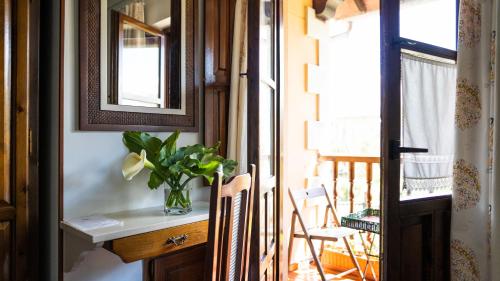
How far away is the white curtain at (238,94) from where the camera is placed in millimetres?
2121

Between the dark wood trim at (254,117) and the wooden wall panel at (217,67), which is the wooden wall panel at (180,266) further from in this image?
the wooden wall panel at (217,67)

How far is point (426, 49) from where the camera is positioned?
1.76 m

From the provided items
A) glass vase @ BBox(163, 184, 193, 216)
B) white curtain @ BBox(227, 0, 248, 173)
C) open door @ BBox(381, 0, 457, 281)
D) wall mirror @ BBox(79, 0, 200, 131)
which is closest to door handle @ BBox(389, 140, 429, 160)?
open door @ BBox(381, 0, 457, 281)

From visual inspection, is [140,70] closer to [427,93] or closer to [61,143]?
[61,143]

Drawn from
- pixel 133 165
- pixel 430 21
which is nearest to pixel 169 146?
pixel 133 165

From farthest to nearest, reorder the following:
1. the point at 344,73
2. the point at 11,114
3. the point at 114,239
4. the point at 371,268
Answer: the point at 344,73 → the point at 371,268 → the point at 11,114 → the point at 114,239

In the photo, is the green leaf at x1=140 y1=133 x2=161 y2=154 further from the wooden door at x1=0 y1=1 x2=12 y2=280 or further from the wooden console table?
the wooden door at x1=0 y1=1 x2=12 y2=280

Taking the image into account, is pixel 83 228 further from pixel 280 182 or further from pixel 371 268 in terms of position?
pixel 371 268

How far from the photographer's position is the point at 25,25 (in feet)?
4.96

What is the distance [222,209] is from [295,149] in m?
1.99

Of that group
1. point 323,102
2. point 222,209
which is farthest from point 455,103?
point 323,102

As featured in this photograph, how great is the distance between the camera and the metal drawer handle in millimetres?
1551

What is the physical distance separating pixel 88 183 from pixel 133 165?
29cm

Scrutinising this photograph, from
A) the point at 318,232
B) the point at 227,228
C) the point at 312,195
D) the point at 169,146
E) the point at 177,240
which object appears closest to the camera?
the point at 227,228
